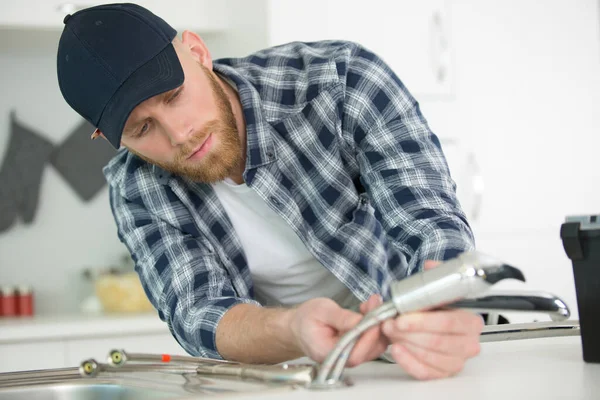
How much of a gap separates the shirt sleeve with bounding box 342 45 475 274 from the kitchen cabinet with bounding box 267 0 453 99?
1229 millimetres

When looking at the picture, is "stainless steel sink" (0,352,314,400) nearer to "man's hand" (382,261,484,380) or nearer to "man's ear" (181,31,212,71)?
"man's hand" (382,261,484,380)

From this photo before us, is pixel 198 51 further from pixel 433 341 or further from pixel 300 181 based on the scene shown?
pixel 433 341

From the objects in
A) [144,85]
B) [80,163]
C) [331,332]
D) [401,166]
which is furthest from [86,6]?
[331,332]

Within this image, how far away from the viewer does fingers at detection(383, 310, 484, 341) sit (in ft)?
2.35

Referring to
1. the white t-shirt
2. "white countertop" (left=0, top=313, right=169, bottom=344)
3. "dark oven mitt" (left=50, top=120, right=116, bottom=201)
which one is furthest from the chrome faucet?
"dark oven mitt" (left=50, top=120, right=116, bottom=201)

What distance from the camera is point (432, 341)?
0.71 metres

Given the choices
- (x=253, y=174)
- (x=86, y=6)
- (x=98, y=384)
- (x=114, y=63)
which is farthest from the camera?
(x=86, y=6)

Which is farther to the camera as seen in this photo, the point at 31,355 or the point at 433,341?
the point at 31,355

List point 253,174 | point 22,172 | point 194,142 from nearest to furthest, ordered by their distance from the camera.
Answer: point 194,142
point 253,174
point 22,172

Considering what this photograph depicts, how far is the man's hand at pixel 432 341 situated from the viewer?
2.29ft

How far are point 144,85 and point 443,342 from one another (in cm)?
61

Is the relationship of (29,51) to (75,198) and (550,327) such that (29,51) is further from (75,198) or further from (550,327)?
(550,327)

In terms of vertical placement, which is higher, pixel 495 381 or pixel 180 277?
pixel 495 381

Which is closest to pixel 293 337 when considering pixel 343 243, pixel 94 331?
pixel 343 243
